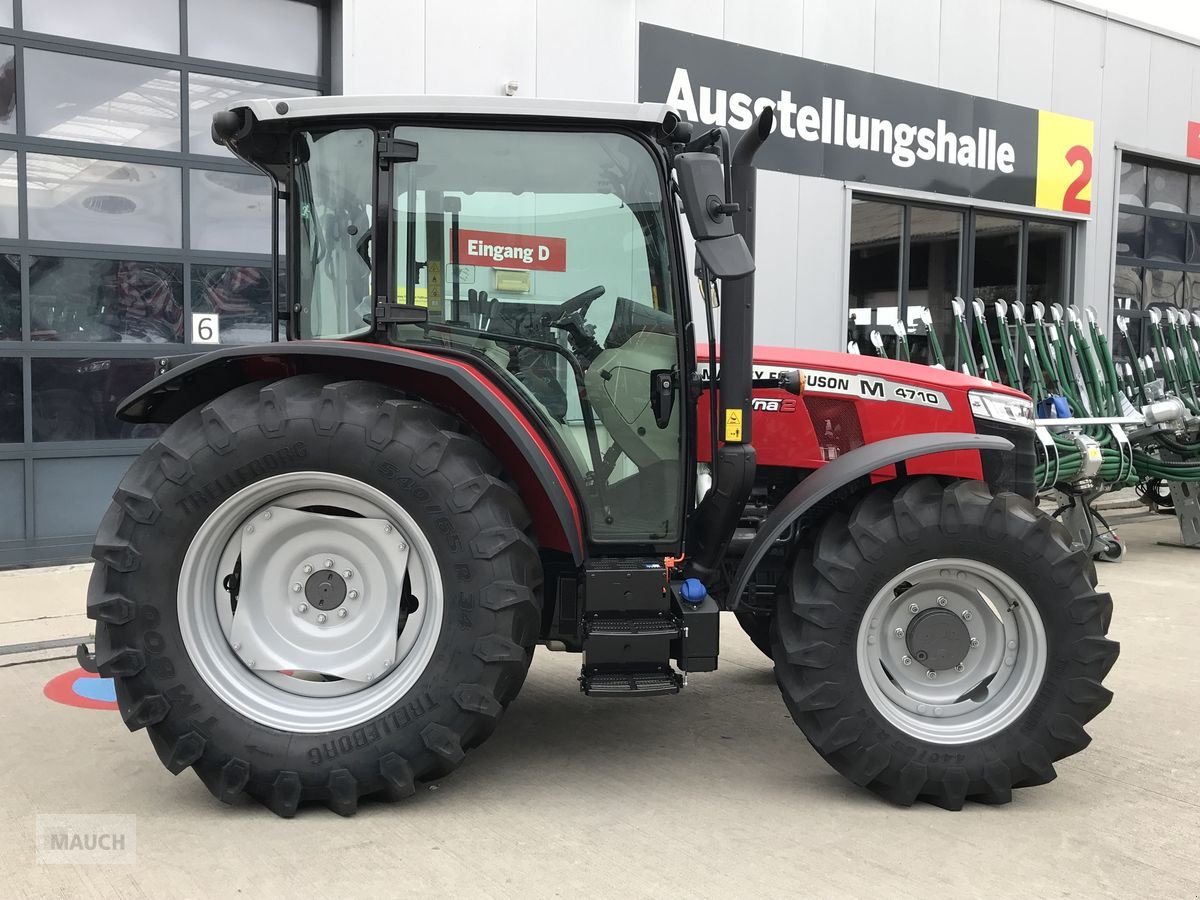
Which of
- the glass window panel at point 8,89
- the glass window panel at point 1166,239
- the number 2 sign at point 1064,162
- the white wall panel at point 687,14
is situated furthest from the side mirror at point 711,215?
the glass window panel at point 1166,239

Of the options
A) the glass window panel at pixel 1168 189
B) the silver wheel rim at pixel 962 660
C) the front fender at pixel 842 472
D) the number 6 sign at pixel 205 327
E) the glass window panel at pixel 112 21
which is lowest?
the silver wheel rim at pixel 962 660

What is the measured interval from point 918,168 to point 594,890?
31.4ft

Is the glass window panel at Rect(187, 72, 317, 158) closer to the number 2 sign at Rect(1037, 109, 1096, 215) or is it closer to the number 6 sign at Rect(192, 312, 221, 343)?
the number 6 sign at Rect(192, 312, 221, 343)

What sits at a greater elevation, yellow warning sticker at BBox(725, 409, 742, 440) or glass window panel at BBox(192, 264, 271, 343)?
glass window panel at BBox(192, 264, 271, 343)

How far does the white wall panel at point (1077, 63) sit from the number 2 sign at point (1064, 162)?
6.9 inches

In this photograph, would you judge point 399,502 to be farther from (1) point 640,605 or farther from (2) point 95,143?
(2) point 95,143

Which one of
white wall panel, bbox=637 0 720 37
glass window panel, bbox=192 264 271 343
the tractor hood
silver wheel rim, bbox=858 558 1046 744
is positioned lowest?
silver wheel rim, bbox=858 558 1046 744

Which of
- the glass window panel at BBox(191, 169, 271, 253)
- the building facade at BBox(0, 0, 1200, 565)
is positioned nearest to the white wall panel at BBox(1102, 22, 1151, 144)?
the building facade at BBox(0, 0, 1200, 565)

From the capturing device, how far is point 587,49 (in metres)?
8.55

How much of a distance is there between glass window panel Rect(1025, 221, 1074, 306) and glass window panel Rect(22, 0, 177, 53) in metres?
9.28

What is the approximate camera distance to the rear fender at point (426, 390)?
3.20 m

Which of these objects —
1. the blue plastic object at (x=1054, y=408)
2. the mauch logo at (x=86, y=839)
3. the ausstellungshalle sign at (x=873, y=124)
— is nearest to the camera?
the mauch logo at (x=86, y=839)

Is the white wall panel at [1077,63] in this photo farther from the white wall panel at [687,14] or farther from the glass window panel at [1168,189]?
the white wall panel at [687,14]

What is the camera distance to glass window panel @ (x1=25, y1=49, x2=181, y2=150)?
6922 mm
